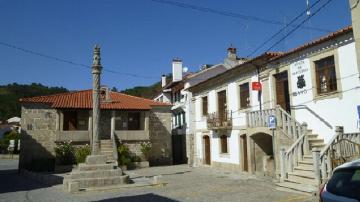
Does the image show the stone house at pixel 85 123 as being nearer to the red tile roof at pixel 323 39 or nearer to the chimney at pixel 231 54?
the chimney at pixel 231 54

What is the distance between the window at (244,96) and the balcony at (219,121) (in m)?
1.42

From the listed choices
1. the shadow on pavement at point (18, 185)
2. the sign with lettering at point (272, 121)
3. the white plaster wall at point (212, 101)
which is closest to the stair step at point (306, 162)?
the sign with lettering at point (272, 121)

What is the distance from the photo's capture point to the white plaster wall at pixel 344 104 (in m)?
12.8

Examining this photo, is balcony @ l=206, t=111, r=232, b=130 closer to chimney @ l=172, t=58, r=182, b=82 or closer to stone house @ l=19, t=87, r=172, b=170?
stone house @ l=19, t=87, r=172, b=170

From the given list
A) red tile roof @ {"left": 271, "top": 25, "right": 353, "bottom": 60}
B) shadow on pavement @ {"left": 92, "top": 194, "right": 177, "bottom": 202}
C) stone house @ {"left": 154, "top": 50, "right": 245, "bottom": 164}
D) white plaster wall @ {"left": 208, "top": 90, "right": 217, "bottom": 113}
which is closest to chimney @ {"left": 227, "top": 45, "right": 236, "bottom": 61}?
stone house @ {"left": 154, "top": 50, "right": 245, "bottom": 164}

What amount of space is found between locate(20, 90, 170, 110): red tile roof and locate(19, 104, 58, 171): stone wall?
0.68m

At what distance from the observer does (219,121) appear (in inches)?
858

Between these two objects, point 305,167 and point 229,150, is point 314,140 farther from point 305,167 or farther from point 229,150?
point 229,150

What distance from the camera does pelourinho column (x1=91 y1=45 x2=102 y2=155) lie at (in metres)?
16.0

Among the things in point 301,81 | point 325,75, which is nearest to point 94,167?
point 301,81

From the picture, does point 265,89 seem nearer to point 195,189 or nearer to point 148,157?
point 195,189

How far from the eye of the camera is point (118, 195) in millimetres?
12594

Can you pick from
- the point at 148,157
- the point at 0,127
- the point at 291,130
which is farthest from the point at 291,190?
the point at 0,127

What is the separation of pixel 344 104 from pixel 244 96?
7016mm
